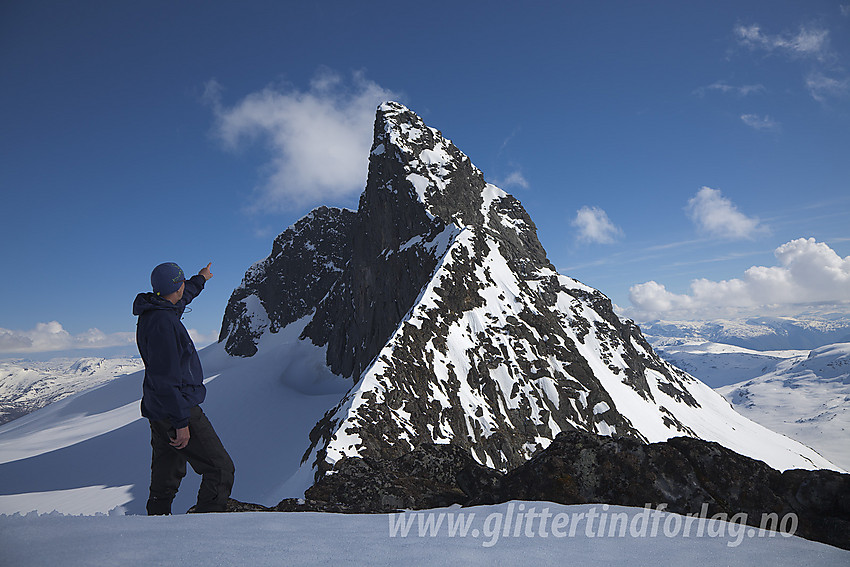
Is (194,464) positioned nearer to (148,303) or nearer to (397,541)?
(148,303)

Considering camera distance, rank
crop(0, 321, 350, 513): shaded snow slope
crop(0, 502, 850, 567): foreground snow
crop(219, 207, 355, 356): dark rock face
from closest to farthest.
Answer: crop(0, 502, 850, 567): foreground snow, crop(0, 321, 350, 513): shaded snow slope, crop(219, 207, 355, 356): dark rock face

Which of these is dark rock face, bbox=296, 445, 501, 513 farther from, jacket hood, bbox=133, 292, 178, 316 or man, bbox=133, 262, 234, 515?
jacket hood, bbox=133, 292, 178, 316

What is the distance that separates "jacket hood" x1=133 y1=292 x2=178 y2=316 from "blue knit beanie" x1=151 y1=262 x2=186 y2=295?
0.10 metres

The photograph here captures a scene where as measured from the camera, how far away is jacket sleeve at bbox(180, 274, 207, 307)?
6406 mm

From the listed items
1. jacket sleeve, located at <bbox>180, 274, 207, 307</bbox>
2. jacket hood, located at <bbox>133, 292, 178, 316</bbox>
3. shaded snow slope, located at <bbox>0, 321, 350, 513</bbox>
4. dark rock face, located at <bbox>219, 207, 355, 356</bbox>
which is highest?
dark rock face, located at <bbox>219, 207, 355, 356</bbox>

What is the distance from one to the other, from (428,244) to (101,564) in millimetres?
54706

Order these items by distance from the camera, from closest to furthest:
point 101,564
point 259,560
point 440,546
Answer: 1. point 101,564
2. point 259,560
3. point 440,546

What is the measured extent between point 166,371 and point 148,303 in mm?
981

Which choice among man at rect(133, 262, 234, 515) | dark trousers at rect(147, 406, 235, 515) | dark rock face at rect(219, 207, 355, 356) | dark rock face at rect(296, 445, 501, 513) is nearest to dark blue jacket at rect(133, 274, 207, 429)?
man at rect(133, 262, 234, 515)

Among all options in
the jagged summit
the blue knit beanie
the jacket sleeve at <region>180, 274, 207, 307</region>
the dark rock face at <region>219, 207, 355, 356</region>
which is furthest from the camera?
the dark rock face at <region>219, 207, 355, 356</region>

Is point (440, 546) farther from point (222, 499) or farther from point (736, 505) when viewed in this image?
point (736, 505)

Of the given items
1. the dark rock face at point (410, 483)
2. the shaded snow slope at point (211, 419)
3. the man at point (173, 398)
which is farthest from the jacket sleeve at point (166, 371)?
the shaded snow slope at point (211, 419)

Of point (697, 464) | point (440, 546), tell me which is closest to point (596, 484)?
point (697, 464)

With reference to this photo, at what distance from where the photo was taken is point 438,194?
7181 cm
